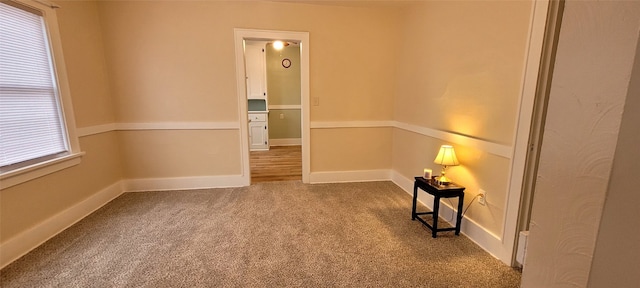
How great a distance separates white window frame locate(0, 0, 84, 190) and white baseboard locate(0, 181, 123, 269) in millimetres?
408

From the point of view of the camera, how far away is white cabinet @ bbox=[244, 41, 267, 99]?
18.9 feet

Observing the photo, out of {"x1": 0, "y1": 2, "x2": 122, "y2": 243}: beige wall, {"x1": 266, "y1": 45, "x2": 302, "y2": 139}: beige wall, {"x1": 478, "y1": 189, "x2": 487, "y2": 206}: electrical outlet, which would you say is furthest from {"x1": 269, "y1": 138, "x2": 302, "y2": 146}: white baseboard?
{"x1": 478, "y1": 189, "x2": 487, "y2": 206}: electrical outlet

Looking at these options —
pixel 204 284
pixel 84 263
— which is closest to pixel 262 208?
pixel 204 284

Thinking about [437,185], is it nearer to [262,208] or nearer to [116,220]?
[262,208]

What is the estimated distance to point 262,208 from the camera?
294 cm

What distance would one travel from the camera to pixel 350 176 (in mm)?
3852

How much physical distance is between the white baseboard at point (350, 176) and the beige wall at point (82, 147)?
242 centimetres

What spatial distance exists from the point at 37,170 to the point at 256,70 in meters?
4.17

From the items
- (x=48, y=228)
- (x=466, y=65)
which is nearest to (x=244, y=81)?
(x=48, y=228)

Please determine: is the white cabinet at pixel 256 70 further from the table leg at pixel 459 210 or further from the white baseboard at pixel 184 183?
the table leg at pixel 459 210

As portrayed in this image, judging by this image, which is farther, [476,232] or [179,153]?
[179,153]

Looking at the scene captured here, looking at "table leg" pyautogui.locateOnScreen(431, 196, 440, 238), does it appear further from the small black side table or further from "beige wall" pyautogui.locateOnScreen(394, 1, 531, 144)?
"beige wall" pyautogui.locateOnScreen(394, 1, 531, 144)

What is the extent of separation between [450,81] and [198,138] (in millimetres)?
2926

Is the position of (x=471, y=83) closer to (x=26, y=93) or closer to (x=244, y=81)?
(x=244, y=81)
